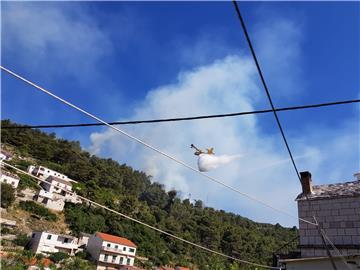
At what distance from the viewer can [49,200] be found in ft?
190

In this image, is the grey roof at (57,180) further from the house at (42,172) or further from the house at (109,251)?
the house at (109,251)

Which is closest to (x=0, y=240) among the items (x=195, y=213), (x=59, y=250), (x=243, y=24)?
(x=59, y=250)

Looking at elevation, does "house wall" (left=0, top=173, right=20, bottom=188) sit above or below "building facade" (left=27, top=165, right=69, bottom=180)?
below

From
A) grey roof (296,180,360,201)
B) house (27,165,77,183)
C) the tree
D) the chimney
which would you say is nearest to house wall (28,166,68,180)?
house (27,165,77,183)

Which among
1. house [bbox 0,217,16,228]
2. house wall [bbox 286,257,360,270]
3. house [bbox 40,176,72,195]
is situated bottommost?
house wall [bbox 286,257,360,270]

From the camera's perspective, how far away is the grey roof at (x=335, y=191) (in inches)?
500

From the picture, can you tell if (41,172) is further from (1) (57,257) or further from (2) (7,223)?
(1) (57,257)

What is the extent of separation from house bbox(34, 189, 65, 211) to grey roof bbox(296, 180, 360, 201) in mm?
52616

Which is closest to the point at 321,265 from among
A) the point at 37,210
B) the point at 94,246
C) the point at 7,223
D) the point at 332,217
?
the point at 332,217

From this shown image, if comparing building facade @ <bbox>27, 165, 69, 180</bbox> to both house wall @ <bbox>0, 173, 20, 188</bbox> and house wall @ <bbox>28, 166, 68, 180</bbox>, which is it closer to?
house wall @ <bbox>28, 166, 68, 180</bbox>

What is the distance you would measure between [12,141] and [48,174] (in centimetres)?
1831

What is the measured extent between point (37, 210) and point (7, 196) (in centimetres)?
582

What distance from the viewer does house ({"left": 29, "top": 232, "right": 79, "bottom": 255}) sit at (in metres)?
→ 44.5

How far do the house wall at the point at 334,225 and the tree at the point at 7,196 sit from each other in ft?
156
